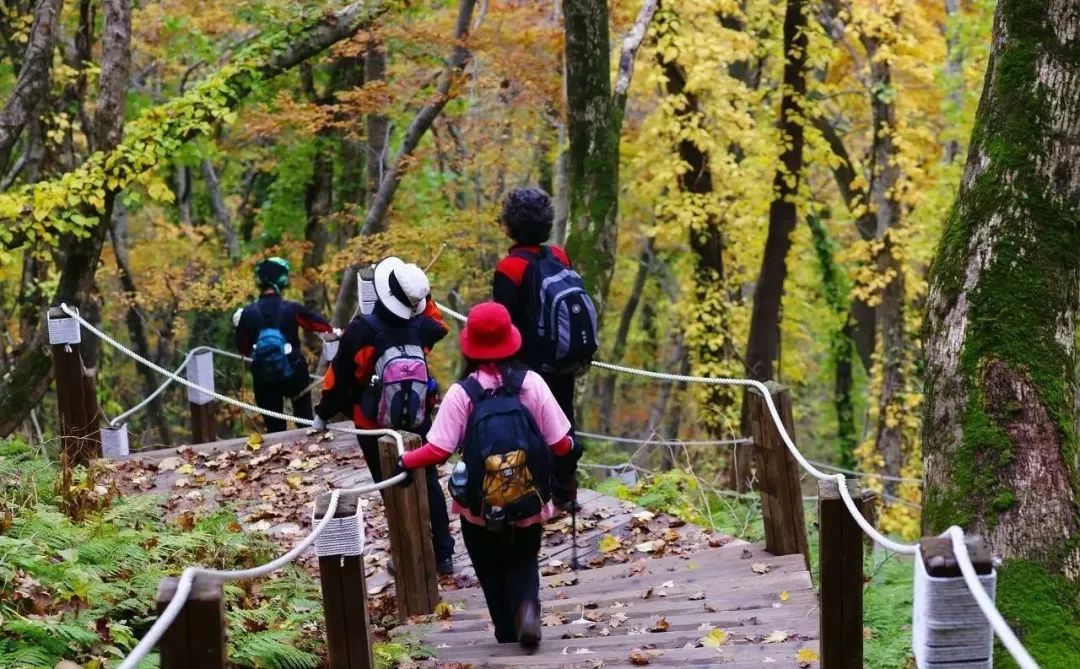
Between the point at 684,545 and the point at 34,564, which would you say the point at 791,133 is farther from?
the point at 34,564

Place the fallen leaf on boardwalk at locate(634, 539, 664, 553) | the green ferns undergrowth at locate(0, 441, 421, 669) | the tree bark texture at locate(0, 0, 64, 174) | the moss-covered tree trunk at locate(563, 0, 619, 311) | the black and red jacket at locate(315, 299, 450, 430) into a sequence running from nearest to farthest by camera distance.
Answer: the green ferns undergrowth at locate(0, 441, 421, 669)
the black and red jacket at locate(315, 299, 450, 430)
the fallen leaf on boardwalk at locate(634, 539, 664, 553)
the moss-covered tree trunk at locate(563, 0, 619, 311)
the tree bark texture at locate(0, 0, 64, 174)

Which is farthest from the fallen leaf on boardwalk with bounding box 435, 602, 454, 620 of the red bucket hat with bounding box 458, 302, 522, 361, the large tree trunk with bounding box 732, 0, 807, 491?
the large tree trunk with bounding box 732, 0, 807, 491

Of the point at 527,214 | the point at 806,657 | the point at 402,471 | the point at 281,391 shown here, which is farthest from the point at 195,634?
the point at 281,391

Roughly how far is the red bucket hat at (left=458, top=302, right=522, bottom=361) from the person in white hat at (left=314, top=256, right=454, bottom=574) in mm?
1581

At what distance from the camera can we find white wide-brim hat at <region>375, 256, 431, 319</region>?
7.48 m

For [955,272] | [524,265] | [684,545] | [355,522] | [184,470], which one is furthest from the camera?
[184,470]

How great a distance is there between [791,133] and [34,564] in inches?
623

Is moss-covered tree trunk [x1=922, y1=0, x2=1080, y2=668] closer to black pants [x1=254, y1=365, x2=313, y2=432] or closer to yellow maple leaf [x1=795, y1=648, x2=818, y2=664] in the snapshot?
yellow maple leaf [x1=795, y1=648, x2=818, y2=664]

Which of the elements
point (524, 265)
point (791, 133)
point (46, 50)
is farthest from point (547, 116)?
point (524, 265)

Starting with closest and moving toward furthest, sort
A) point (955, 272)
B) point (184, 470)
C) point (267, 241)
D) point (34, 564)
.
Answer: point (34, 564)
point (955, 272)
point (184, 470)
point (267, 241)

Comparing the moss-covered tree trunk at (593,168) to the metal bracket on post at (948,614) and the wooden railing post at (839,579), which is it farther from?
the metal bracket on post at (948,614)

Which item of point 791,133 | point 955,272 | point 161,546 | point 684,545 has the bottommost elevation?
point 684,545

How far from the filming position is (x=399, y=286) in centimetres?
750

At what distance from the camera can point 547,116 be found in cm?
1897
